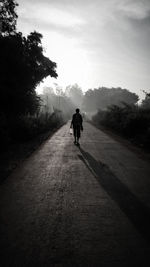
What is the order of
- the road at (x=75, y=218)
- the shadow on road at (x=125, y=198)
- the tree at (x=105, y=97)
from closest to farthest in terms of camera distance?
the road at (x=75, y=218)
the shadow on road at (x=125, y=198)
the tree at (x=105, y=97)

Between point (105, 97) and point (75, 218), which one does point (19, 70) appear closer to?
point (75, 218)

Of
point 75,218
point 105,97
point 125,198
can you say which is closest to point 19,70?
point 125,198

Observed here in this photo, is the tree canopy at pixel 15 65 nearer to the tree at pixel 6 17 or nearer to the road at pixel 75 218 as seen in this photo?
the tree at pixel 6 17

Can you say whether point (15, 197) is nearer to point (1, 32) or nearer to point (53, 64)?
point (1, 32)

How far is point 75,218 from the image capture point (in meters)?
4.22

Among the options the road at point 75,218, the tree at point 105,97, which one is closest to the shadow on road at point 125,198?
the road at point 75,218

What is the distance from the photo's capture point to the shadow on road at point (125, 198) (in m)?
4.02

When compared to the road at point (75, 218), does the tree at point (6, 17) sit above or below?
above

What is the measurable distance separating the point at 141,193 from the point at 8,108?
67.8 feet

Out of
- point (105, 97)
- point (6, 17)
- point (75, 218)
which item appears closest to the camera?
point (75, 218)

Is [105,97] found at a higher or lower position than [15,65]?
higher

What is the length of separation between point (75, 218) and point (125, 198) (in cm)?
152

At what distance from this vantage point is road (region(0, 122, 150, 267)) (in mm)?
3100

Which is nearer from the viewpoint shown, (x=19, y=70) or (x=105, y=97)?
(x=19, y=70)
